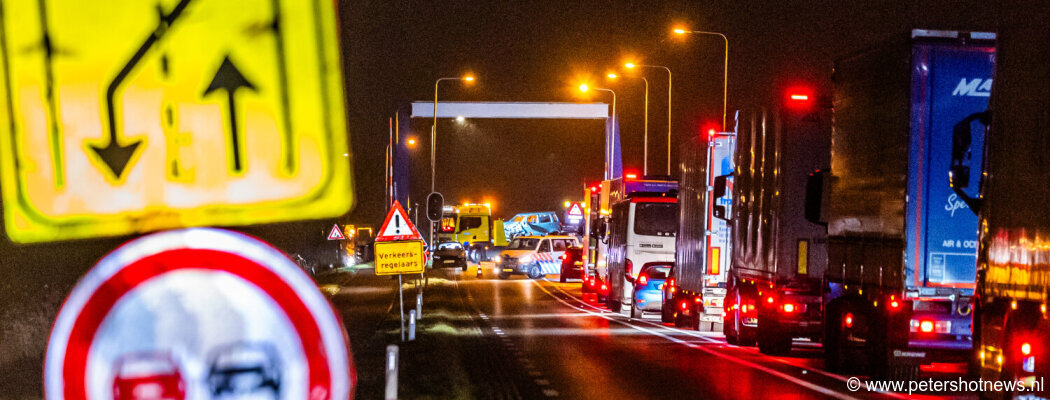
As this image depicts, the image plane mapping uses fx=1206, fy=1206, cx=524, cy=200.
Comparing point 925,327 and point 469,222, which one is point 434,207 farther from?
point 469,222

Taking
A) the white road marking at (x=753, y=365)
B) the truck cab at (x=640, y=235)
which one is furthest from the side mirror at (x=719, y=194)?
the truck cab at (x=640, y=235)

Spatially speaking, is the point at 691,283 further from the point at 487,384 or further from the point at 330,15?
the point at 330,15

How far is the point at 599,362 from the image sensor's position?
16922mm

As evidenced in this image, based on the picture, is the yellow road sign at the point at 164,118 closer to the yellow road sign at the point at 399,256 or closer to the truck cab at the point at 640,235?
the yellow road sign at the point at 399,256

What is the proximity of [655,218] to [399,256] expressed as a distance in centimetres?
1020

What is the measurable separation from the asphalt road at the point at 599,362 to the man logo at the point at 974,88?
3.30 m

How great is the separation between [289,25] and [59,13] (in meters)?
0.47

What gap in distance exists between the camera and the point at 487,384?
13.9 metres

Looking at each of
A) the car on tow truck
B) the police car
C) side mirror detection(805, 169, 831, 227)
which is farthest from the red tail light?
the car on tow truck

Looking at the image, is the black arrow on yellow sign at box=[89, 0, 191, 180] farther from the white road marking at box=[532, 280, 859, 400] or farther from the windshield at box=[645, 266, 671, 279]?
the windshield at box=[645, 266, 671, 279]

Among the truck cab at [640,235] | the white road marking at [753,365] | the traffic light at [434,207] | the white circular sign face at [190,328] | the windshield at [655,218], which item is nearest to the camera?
the white circular sign face at [190,328]

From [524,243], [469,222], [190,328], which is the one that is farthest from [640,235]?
[469,222]

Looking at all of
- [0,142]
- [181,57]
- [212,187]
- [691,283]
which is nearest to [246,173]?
[212,187]

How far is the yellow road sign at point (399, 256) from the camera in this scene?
19672 mm
